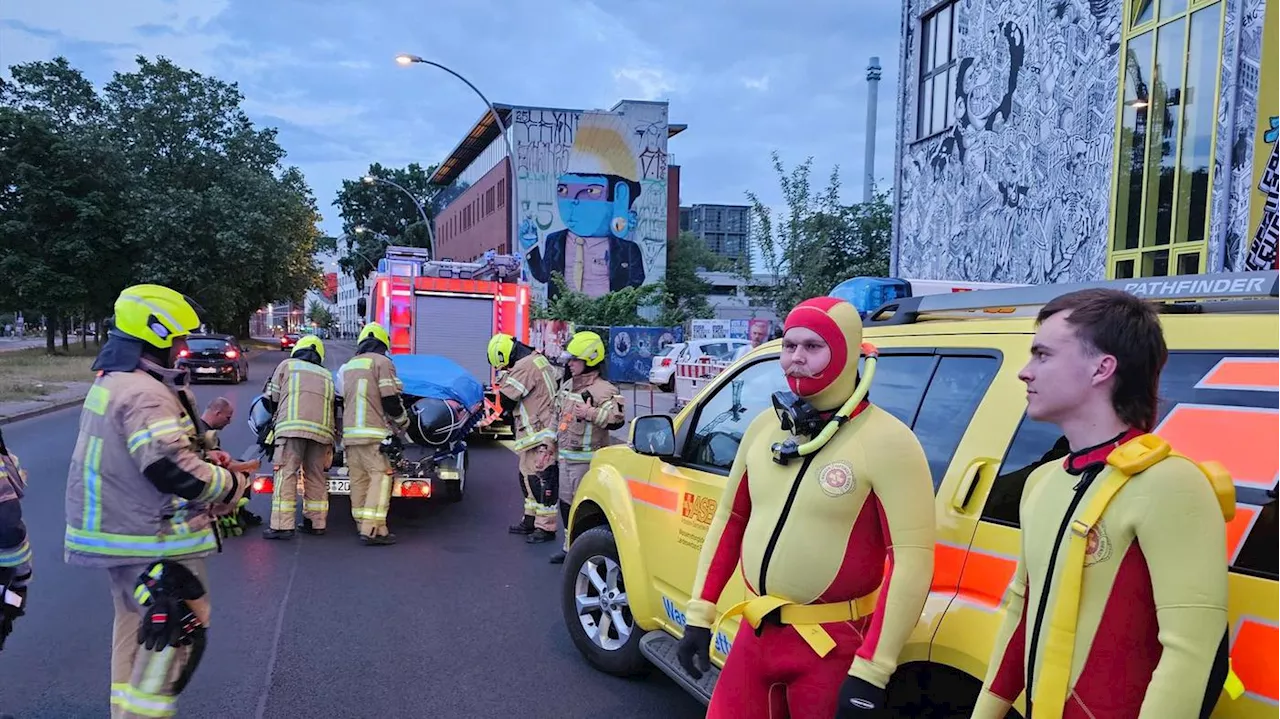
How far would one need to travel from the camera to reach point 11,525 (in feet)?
11.2

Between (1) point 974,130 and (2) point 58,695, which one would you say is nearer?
(2) point 58,695

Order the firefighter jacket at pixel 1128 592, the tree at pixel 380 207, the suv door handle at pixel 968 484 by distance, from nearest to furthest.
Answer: the firefighter jacket at pixel 1128 592 < the suv door handle at pixel 968 484 < the tree at pixel 380 207

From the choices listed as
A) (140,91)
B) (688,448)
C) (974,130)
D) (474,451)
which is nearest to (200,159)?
(140,91)

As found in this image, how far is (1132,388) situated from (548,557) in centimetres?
586

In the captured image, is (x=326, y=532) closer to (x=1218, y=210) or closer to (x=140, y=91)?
(x=1218, y=210)

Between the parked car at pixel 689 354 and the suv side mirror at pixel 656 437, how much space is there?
18084 millimetres

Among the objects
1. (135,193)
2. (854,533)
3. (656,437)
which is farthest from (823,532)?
(135,193)

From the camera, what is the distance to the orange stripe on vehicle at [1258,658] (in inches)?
65.7

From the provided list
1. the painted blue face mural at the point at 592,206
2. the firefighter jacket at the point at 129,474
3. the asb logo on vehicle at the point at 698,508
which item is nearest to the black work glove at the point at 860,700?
the asb logo on vehicle at the point at 698,508

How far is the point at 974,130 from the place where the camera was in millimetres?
14922

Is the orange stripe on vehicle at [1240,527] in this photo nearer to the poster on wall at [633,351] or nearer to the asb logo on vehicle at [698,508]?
the asb logo on vehicle at [698,508]

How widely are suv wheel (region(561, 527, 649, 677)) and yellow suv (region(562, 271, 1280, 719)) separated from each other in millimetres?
283

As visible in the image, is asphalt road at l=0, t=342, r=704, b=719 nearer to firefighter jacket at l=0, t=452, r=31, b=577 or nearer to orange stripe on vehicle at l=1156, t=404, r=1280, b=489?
firefighter jacket at l=0, t=452, r=31, b=577

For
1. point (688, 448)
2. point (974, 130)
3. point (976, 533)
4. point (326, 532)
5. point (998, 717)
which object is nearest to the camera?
point (998, 717)
